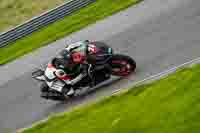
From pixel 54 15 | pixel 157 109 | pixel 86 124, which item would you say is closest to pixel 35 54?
pixel 54 15

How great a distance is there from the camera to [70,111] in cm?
1741

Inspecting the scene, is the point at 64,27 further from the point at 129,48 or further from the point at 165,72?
the point at 165,72

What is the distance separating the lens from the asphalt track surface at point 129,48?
18.4 m

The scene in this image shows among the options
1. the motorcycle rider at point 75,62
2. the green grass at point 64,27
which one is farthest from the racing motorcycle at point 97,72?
the green grass at point 64,27

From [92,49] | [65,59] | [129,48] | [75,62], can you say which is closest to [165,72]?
[92,49]

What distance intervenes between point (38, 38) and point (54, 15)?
5.31 feet

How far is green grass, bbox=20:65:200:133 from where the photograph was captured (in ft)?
41.3

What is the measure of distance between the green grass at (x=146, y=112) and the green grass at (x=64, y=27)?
798cm

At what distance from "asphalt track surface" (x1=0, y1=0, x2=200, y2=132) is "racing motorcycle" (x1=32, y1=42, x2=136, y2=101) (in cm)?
32

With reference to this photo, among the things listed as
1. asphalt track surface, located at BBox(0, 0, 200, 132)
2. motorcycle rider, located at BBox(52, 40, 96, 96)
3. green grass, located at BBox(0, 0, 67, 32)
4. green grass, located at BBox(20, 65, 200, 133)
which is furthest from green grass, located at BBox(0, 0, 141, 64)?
green grass, located at BBox(20, 65, 200, 133)

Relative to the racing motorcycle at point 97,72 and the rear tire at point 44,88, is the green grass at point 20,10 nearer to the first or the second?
the rear tire at point 44,88

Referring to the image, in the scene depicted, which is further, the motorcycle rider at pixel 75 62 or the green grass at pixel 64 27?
the green grass at pixel 64 27

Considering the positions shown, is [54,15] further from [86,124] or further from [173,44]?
[86,124]

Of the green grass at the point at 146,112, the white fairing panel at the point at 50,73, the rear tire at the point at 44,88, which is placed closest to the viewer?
the green grass at the point at 146,112
